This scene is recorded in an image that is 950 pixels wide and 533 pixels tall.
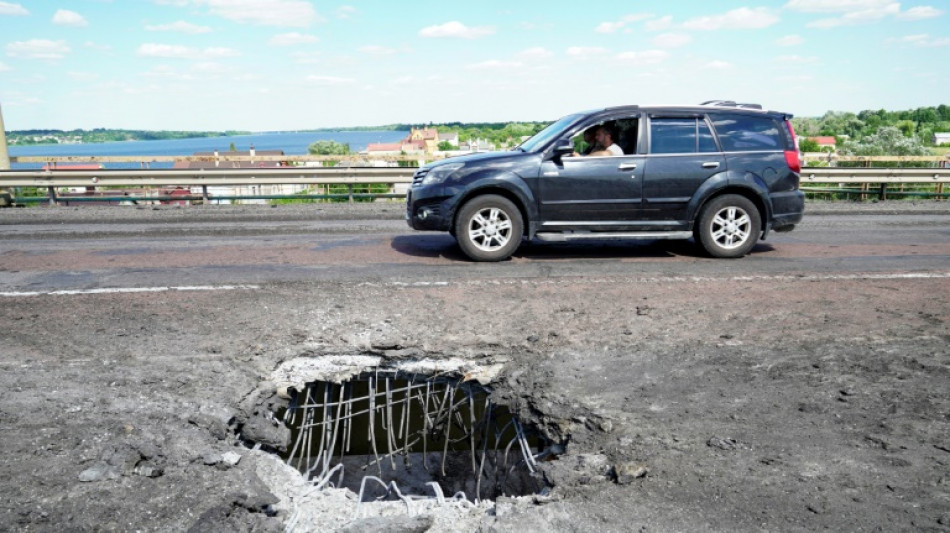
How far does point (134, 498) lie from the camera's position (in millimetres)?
3357

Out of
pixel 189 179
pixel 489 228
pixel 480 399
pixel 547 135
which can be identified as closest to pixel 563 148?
pixel 547 135

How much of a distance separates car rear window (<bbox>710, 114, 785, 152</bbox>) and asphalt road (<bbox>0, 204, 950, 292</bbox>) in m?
1.42

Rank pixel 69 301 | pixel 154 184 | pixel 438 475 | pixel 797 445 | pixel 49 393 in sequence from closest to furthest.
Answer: pixel 797 445 < pixel 49 393 < pixel 438 475 < pixel 69 301 < pixel 154 184

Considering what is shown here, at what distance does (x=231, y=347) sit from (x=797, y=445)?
3.99m

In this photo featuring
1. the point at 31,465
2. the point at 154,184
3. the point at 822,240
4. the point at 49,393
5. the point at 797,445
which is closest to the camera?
the point at 31,465

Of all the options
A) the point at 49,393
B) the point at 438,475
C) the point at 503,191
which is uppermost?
the point at 503,191

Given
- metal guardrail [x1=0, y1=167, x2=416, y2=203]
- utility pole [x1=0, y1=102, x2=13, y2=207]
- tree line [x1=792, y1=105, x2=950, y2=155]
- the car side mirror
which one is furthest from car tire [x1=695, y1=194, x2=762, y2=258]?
tree line [x1=792, y1=105, x2=950, y2=155]

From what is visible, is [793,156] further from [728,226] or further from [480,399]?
[480,399]

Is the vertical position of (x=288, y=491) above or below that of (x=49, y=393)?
below

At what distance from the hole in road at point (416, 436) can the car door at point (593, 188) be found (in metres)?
3.50

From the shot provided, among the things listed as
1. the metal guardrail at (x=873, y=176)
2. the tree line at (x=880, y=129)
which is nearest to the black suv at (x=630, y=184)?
the metal guardrail at (x=873, y=176)

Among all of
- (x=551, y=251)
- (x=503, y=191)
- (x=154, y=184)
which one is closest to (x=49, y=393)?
(x=503, y=191)

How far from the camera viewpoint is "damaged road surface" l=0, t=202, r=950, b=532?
133 inches

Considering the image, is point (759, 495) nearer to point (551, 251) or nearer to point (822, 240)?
point (551, 251)
